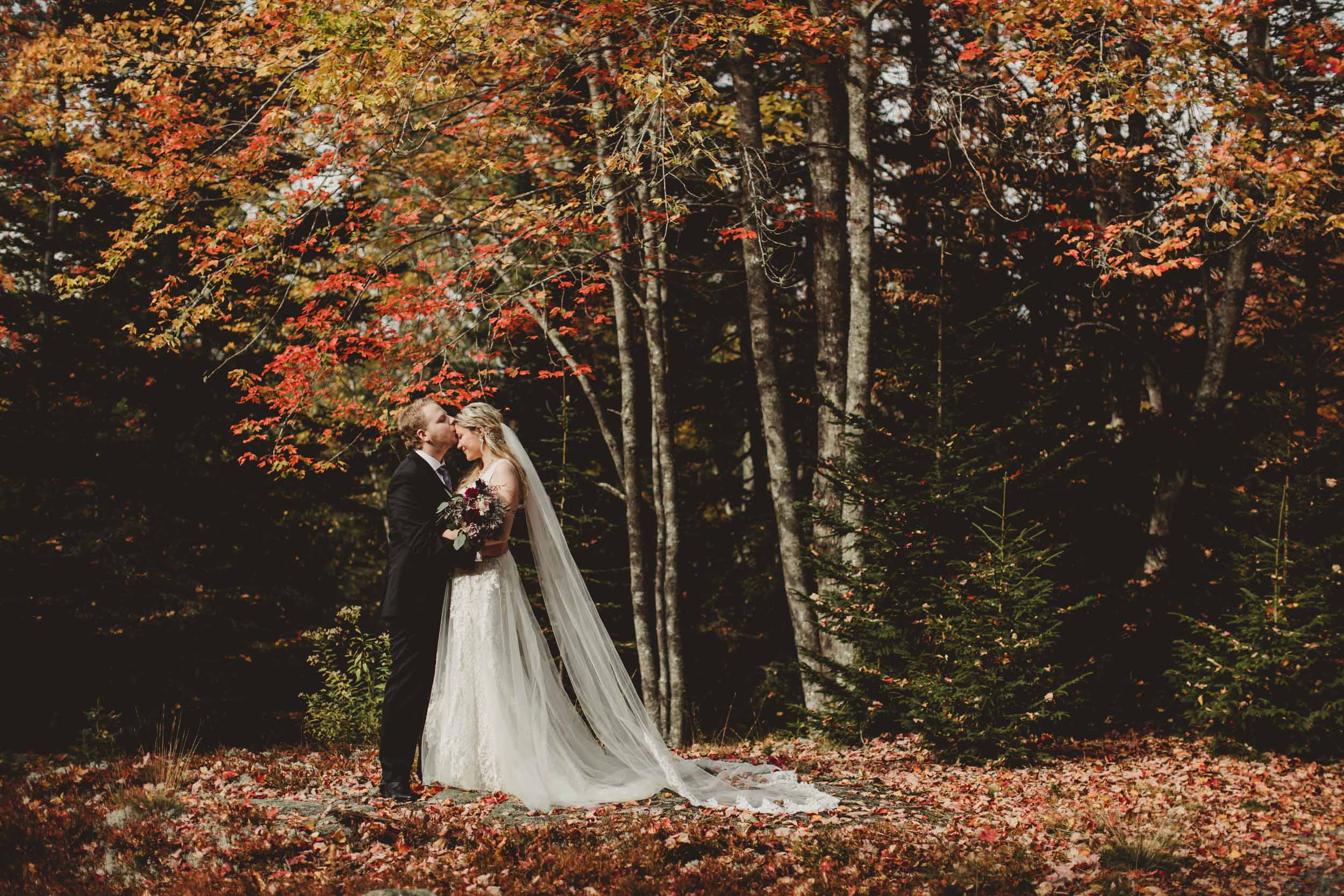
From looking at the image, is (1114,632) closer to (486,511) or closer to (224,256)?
(486,511)

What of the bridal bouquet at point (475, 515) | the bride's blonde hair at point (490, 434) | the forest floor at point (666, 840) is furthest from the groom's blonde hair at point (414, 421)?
the forest floor at point (666, 840)

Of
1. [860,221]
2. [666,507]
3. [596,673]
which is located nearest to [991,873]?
[596,673]

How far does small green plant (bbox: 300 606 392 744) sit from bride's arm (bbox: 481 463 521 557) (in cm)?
445

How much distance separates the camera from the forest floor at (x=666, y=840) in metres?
5.32

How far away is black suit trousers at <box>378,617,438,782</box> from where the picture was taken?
6.80m

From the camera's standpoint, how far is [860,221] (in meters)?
10.8

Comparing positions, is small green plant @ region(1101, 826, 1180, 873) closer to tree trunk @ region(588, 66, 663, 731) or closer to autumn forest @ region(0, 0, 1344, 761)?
autumn forest @ region(0, 0, 1344, 761)

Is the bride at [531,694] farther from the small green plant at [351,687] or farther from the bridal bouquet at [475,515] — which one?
the small green plant at [351,687]

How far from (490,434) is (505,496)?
1.62 ft

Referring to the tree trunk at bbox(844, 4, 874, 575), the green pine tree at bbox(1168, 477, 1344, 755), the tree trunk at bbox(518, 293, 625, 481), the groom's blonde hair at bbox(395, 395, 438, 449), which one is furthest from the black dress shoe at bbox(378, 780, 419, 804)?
the green pine tree at bbox(1168, 477, 1344, 755)

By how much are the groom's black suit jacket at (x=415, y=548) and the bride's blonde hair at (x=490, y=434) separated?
45 centimetres

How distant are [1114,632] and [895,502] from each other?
3041 mm

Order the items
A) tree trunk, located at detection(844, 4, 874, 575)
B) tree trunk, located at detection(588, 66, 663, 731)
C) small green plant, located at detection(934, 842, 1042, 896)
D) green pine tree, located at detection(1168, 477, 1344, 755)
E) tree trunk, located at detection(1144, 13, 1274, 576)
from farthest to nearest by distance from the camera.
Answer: tree trunk, located at detection(588, 66, 663, 731) < tree trunk, located at detection(1144, 13, 1274, 576) < tree trunk, located at detection(844, 4, 874, 575) < green pine tree, located at detection(1168, 477, 1344, 755) < small green plant, located at detection(934, 842, 1042, 896)

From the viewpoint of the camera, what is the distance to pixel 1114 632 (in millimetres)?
10438
